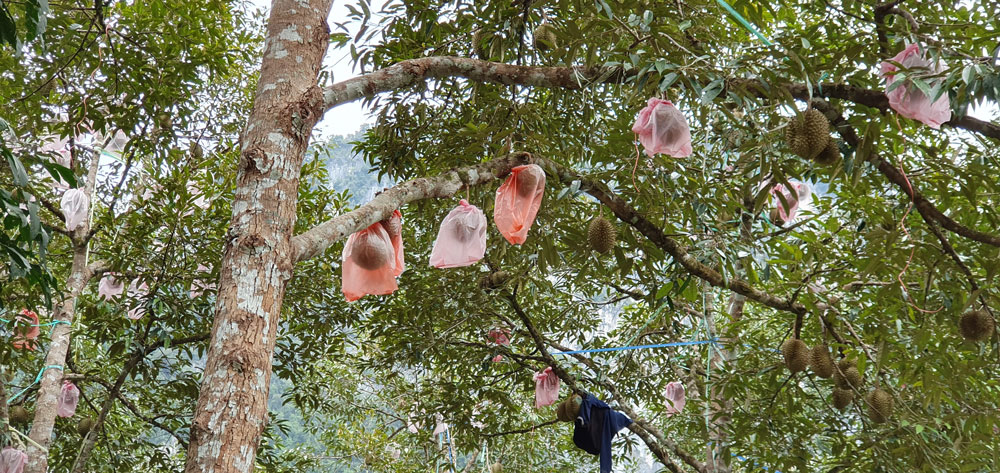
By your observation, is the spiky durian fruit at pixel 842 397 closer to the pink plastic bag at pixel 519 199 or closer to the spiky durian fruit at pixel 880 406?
the spiky durian fruit at pixel 880 406

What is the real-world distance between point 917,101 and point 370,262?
4.68 ft

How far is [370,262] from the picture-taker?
1.94 metres

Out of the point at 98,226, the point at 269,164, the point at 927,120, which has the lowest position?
the point at 269,164

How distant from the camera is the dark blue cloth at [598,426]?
11.5 ft

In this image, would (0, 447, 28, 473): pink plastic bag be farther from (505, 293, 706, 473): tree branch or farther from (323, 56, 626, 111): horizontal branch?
(323, 56, 626, 111): horizontal branch

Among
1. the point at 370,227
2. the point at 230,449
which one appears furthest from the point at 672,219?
the point at 230,449

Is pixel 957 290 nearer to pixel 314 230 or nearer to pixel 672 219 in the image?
pixel 672 219

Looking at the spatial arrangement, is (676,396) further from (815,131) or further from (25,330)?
(25,330)

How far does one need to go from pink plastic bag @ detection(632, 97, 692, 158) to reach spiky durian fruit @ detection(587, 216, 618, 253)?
1.13 feet

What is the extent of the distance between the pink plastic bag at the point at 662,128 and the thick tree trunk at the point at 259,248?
940mm

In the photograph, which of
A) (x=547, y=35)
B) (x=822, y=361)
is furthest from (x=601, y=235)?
(x=822, y=361)

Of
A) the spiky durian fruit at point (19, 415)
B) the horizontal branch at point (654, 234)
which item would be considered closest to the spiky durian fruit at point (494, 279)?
the horizontal branch at point (654, 234)

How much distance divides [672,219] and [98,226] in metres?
2.76

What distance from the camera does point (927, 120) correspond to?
173 cm
